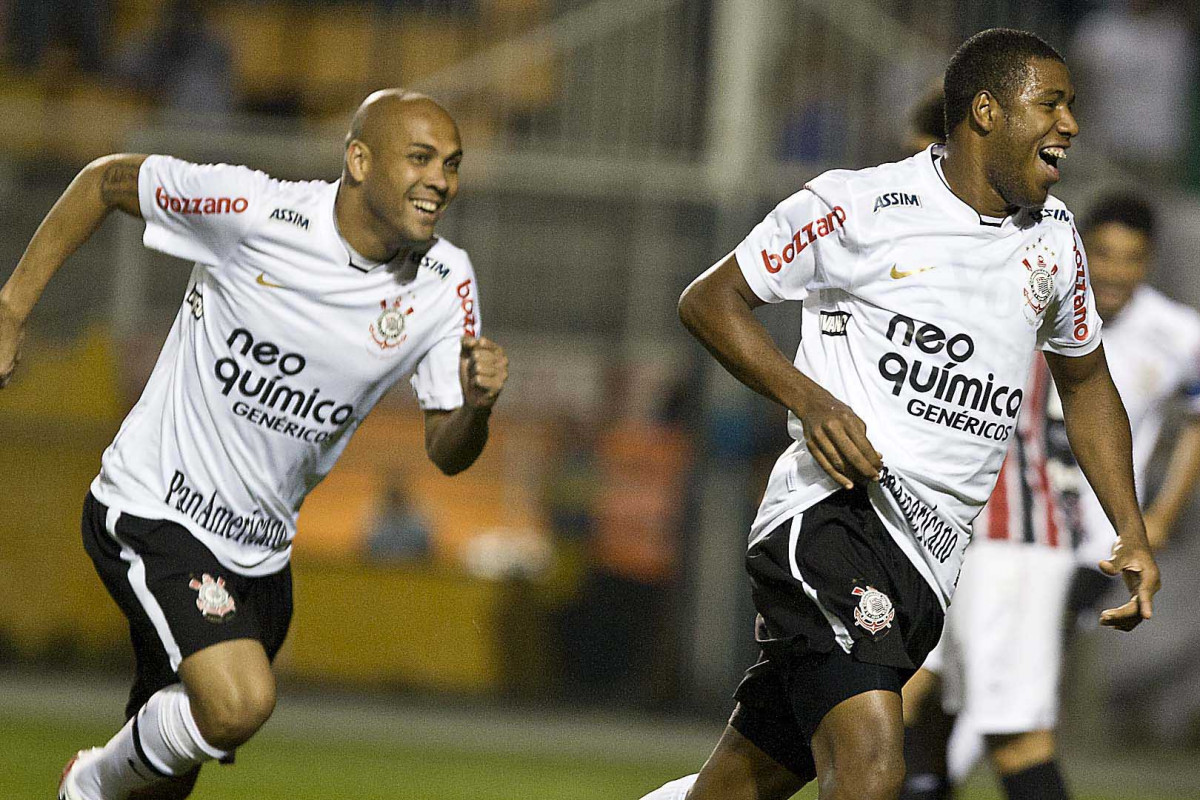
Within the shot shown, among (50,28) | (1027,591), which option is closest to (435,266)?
(1027,591)

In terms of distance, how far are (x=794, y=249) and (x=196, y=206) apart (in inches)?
70.1

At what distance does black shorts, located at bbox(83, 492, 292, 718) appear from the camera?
4562 millimetres

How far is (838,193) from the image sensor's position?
411 centimetres

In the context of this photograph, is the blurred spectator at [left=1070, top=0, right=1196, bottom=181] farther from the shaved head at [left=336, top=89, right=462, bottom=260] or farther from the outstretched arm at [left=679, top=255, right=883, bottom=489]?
the outstretched arm at [left=679, top=255, right=883, bottom=489]

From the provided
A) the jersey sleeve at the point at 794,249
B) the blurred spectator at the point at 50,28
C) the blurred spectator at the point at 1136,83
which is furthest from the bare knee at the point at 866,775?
the blurred spectator at the point at 50,28

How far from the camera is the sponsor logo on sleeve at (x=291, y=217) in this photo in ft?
15.9

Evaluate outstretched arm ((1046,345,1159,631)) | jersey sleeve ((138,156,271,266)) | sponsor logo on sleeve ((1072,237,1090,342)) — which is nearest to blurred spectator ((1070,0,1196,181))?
outstretched arm ((1046,345,1159,631))

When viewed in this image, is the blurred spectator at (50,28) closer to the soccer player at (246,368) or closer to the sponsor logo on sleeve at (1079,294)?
the soccer player at (246,368)

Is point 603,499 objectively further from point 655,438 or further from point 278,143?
point 278,143

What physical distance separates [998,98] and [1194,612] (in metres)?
7.14

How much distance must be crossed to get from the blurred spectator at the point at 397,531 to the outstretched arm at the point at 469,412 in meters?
5.68

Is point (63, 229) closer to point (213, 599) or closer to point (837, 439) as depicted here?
point (213, 599)

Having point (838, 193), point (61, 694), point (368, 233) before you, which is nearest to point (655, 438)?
point (61, 694)

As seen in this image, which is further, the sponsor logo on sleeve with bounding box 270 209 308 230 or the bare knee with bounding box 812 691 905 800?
the sponsor logo on sleeve with bounding box 270 209 308 230
